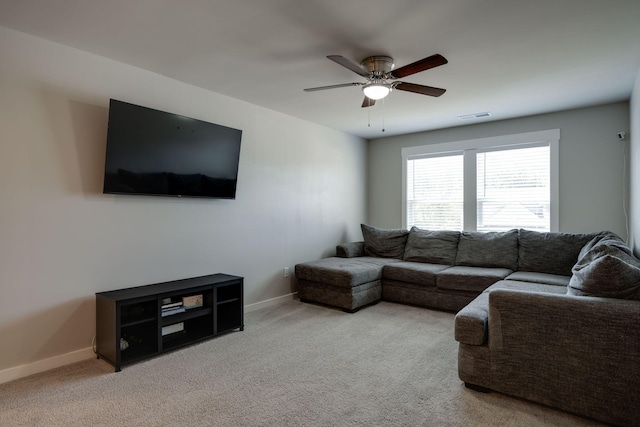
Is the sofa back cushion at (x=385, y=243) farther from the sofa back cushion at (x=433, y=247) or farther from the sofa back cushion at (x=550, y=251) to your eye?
the sofa back cushion at (x=550, y=251)

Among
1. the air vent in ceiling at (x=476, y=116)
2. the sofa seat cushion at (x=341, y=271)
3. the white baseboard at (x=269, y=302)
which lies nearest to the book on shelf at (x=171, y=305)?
the white baseboard at (x=269, y=302)

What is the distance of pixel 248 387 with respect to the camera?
2.38 m

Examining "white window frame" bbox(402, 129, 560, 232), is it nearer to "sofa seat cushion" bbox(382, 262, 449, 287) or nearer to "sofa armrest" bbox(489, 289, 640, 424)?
"sofa seat cushion" bbox(382, 262, 449, 287)

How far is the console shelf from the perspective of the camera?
2699mm

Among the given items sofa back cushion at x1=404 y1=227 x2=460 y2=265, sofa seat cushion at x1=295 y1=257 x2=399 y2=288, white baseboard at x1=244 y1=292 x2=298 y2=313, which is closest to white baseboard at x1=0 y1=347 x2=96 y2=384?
white baseboard at x1=244 y1=292 x2=298 y2=313

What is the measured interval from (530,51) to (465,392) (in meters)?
2.64

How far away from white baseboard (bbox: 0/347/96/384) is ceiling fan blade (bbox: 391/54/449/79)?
3332 mm

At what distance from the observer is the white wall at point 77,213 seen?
251 centimetres

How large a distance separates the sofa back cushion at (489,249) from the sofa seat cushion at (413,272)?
1.15 feet

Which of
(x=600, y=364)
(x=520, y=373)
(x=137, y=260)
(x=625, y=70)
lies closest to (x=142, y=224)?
(x=137, y=260)

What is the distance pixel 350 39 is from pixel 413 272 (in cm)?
284

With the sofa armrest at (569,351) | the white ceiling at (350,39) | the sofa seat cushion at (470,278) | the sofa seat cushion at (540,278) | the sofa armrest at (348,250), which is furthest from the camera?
the sofa armrest at (348,250)

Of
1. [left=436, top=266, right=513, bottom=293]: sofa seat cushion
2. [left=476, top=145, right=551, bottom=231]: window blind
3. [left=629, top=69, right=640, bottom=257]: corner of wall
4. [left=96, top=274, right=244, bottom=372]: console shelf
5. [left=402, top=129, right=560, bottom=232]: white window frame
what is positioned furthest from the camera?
[left=476, top=145, right=551, bottom=231]: window blind

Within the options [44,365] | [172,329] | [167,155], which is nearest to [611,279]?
[172,329]
